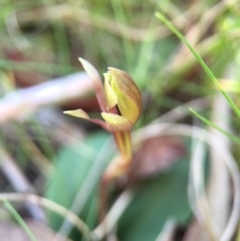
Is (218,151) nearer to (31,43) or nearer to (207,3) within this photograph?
(207,3)

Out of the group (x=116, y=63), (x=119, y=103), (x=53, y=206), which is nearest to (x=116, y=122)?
(x=119, y=103)

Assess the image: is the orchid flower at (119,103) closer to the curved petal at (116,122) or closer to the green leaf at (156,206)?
the curved petal at (116,122)

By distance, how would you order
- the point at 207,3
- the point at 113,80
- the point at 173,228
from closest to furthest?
1. the point at 113,80
2. the point at 173,228
3. the point at 207,3

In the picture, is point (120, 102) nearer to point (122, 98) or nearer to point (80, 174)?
point (122, 98)

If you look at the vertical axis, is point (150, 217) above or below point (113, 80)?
below

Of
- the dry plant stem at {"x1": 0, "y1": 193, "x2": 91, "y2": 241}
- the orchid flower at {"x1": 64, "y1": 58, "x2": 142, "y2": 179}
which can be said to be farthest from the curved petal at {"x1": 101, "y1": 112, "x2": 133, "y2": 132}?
the dry plant stem at {"x1": 0, "y1": 193, "x2": 91, "y2": 241}

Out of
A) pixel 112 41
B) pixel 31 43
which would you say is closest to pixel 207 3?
pixel 112 41
